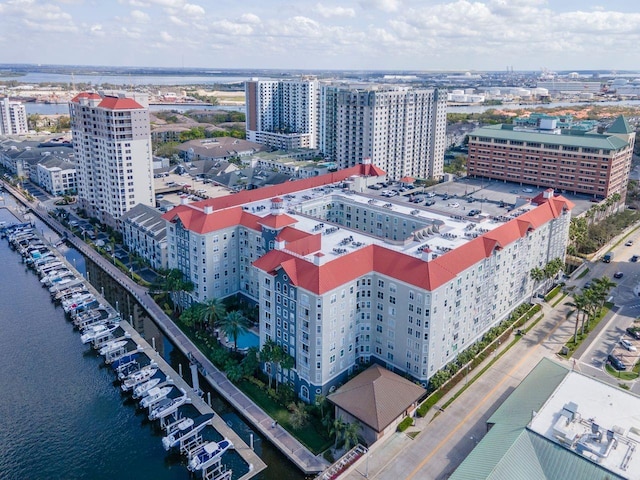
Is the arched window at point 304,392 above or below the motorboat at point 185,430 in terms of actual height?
above

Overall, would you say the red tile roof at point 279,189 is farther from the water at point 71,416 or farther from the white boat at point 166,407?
the white boat at point 166,407

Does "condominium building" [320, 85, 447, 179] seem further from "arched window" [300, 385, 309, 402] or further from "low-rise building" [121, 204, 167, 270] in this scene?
"arched window" [300, 385, 309, 402]

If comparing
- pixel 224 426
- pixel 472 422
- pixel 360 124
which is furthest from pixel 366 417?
pixel 360 124

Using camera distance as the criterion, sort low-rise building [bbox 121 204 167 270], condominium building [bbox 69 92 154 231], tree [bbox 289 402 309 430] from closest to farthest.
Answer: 1. tree [bbox 289 402 309 430]
2. low-rise building [bbox 121 204 167 270]
3. condominium building [bbox 69 92 154 231]

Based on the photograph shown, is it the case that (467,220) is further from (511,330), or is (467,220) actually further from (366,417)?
(366,417)

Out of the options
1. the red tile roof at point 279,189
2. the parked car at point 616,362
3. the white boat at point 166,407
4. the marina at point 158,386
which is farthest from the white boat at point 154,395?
the parked car at point 616,362

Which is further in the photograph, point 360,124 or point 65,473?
point 360,124

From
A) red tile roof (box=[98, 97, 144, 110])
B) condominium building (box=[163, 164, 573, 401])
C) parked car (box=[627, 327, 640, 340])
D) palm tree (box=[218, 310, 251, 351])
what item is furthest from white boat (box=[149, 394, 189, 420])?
red tile roof (box=[98, 97, 144, 110])
